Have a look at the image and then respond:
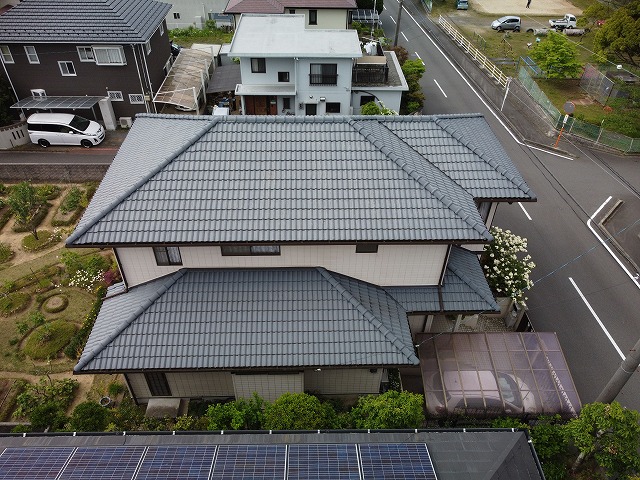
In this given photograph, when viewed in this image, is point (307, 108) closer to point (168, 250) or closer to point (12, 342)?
point (168, 250)

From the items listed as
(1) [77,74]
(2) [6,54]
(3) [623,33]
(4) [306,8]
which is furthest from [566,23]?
(2) [6,54]

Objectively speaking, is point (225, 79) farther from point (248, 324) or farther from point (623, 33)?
point (623, 33)

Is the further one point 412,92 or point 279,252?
point 412,92

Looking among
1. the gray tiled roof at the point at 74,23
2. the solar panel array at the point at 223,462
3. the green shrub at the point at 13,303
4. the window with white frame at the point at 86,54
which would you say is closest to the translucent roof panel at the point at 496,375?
the solar panel array at the point at 223,462

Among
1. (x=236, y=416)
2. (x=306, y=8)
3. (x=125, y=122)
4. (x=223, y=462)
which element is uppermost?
(x=306, y=8)

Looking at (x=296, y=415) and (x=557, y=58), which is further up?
(x=557, y=58)

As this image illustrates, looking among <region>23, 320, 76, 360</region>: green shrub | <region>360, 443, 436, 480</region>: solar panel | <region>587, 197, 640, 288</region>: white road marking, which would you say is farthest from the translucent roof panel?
<region>23, 320, 76, 360</region>: green shrub

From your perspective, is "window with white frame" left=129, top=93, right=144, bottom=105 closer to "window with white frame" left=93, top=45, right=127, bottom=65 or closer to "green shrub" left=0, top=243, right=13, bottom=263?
"window with white frame" left=93, top=45, right=127, bottom=65
